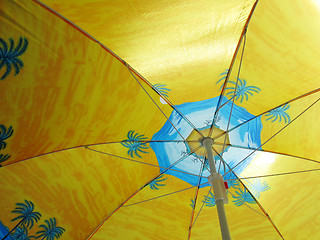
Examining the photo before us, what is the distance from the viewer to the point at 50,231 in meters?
2.45

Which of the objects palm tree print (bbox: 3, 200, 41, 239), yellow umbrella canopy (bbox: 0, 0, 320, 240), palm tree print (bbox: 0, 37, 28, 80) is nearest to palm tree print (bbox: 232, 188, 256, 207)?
yellow umbrella canopy (bbox: 0, 0, 320, 240)

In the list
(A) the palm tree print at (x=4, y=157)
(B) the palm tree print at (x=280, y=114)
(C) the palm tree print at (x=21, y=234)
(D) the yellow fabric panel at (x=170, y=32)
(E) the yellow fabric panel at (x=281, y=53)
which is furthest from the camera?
(B) the palm tree print at (x=280, y=114)

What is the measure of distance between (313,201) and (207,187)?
0.94 metres

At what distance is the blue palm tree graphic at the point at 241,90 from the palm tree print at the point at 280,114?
0.28 meters

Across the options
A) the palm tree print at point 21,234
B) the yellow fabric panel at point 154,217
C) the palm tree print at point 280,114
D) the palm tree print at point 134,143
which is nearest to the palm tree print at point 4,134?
the palm tree print at point 21,234

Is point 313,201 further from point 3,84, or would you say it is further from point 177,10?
point 3,84

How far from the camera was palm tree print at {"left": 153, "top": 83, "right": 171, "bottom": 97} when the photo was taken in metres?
2.23

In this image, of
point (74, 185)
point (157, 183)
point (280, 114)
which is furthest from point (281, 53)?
point (74, 185)

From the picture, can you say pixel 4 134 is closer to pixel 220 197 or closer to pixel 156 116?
pixel 156 116

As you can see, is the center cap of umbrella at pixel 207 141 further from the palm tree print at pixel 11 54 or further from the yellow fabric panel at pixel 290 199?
the palm tree print at pixel 11 54

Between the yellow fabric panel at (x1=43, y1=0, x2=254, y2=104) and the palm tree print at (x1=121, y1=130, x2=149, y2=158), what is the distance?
52 cm

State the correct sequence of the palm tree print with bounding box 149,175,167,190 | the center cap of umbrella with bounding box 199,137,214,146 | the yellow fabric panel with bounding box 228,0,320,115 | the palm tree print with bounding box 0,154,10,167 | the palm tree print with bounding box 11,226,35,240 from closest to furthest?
the yellow fabric panel with bounding box 228,0,320,115 → the palm tree print with bounding box 0,154,10,167 → the palm tree print with bounding box 11,226,35,240 → the center cap of umbrella with bounding box 199,137,214,146 → the palm tree print with bounding box 149,175,167,190

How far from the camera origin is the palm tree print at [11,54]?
1745 millimetres

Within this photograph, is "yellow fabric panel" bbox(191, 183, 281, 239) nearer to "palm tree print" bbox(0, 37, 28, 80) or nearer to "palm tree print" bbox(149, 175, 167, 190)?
"palm tree print" bbox(149, 175, 167, 190)
